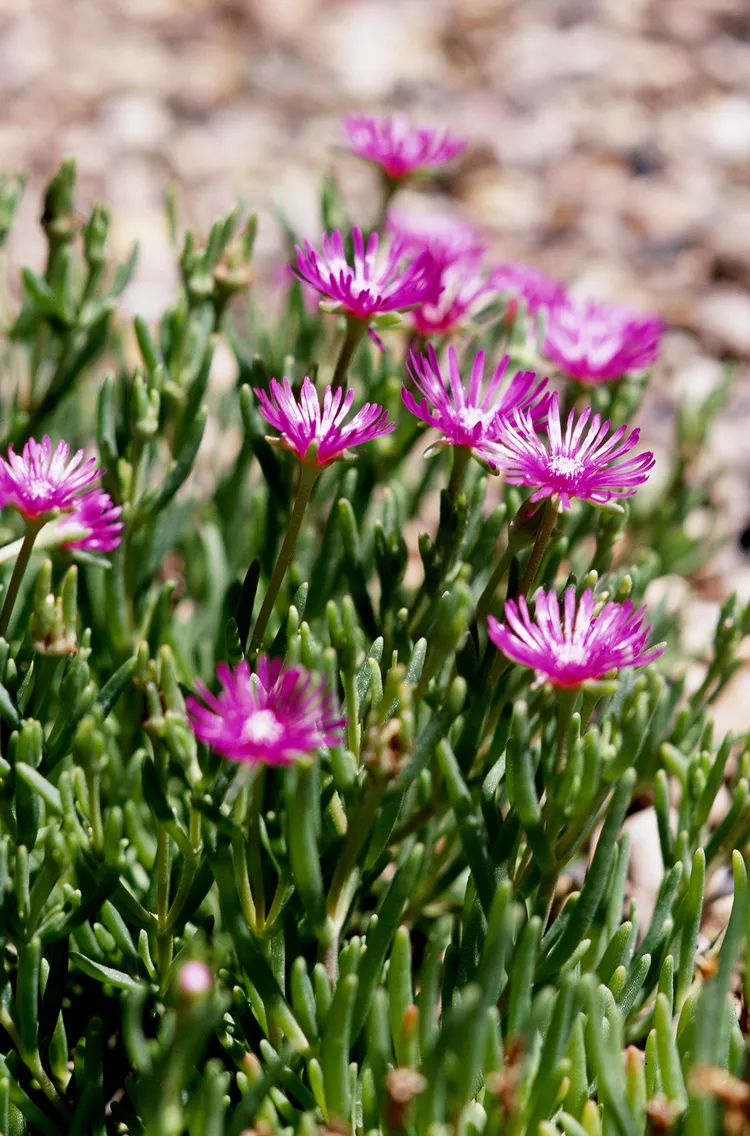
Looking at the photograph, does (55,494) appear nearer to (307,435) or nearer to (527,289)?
(307,435)

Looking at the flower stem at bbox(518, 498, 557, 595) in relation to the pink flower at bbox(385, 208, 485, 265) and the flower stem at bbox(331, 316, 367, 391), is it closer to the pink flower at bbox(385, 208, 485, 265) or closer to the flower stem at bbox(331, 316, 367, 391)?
the flower stem at bbox(331, 316, 367, 391)

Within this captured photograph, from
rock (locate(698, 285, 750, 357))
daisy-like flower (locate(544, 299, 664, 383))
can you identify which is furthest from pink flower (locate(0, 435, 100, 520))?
rock (locate(698, 285, 750, 357))

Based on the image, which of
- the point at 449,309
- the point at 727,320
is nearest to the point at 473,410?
the point at 449,309

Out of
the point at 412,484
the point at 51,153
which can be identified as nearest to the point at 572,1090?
the point at 412,484

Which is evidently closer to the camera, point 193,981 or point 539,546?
point 193,981

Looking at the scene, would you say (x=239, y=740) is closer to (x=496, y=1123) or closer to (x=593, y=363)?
(x=496, y=1123)

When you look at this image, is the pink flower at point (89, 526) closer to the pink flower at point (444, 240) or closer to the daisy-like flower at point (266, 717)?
the daisy-like flower at point (266, 717)
